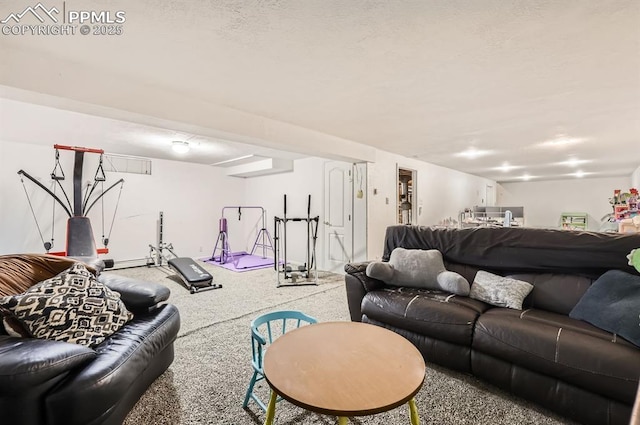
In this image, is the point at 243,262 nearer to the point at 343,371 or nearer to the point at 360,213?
the point at 360,213

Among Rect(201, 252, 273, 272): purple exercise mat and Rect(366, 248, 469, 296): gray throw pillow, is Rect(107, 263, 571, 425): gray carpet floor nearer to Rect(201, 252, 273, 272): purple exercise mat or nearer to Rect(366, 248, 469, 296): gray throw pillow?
Rect(366, 248, 469, 296): gray throw pillow

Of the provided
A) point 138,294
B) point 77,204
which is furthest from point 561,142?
point 77,204

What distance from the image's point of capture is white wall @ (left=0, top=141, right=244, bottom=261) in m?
4.58

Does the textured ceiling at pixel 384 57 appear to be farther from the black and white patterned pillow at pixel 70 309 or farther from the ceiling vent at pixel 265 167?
the ceiling vent at pixel 265 167

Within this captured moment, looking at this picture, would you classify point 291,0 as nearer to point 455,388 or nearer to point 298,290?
point 455,388

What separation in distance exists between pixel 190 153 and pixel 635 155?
8.63 m

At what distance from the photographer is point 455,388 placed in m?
1.88

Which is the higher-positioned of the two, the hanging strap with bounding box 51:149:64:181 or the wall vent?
the wall vent

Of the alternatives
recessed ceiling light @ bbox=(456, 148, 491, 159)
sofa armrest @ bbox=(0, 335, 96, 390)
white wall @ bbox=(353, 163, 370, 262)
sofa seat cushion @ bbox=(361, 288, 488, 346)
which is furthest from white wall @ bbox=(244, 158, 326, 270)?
sofa armrest @ bbox=(0, 335, 96, 390)

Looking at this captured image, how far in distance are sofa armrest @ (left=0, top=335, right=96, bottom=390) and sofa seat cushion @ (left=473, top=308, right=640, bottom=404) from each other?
2265mm

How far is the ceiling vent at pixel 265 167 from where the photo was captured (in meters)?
5.98

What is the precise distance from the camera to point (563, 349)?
5.15 ft

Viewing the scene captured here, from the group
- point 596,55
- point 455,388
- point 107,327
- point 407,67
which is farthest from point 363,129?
→ point 107,327

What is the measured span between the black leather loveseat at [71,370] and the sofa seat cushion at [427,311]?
1.61 m
